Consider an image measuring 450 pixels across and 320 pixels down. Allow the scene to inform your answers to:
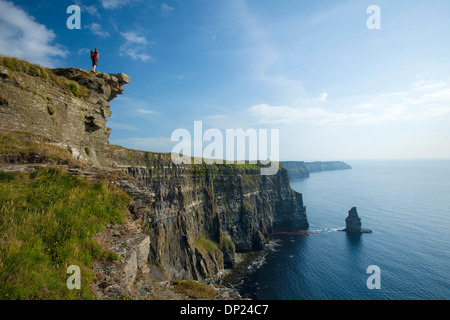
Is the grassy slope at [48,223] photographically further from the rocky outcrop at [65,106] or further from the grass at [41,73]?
the grass at [41,73]

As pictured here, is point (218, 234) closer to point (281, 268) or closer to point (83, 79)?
point (281, 268)

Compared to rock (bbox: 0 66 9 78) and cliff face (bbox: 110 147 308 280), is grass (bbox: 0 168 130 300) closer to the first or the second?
cliff face (bbox: 110 147 308 280)

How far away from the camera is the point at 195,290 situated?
28.0 feet

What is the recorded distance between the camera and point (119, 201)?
10305 mm

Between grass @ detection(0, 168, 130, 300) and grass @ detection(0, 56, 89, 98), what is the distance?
8674 millimetres

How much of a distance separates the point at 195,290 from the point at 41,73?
58.6 feet

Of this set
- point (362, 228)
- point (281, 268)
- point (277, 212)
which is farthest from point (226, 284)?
point (362, 228)

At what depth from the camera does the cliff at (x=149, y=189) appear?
1048 centimetres

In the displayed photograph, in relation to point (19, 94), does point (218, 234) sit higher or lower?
lower

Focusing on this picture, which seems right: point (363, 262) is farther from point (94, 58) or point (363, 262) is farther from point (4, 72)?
point (4, 72)

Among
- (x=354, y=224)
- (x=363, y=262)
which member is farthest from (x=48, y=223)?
(x=354, y=224)

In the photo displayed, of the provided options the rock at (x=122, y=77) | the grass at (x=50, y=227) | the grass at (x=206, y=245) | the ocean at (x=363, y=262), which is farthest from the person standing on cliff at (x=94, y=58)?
the ocean at (x=363, y=262)
